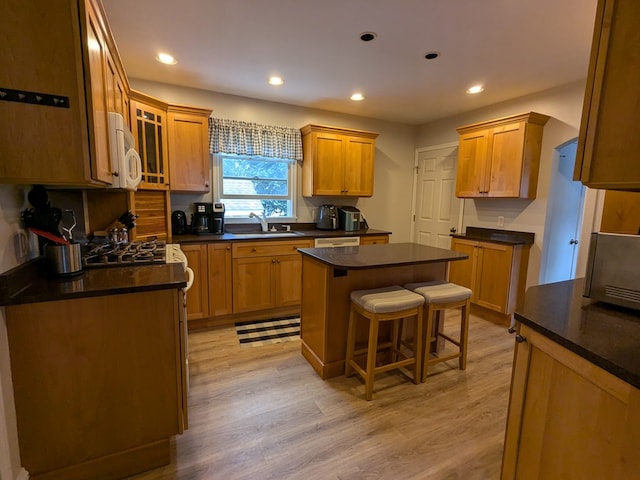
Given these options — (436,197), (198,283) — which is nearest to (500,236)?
(436,197)

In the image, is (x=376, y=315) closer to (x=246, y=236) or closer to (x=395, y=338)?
(x=395, y=338)

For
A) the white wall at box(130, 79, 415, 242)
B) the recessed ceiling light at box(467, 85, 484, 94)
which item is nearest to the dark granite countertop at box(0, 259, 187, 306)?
the white wall at box(130, 79, 415, 242)

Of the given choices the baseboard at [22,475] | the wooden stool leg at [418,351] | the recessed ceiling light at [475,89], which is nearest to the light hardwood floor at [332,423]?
the wooden stool leg at [418,351]

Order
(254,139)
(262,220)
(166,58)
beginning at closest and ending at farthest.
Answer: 1. (166,58)
2. (254,139)
3. (262,220)

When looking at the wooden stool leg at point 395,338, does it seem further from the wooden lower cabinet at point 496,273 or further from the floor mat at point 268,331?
the wooden lower cabinet at point 496,273

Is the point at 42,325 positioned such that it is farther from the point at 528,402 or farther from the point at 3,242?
the point at 528,402

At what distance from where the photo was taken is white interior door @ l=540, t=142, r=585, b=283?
3.41 meters

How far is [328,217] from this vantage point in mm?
4129

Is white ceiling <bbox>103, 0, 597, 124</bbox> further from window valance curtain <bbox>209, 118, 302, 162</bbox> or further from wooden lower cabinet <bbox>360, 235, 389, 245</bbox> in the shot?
wooden lower cabinet <bbox>360, 235, 389, 245</bbox>

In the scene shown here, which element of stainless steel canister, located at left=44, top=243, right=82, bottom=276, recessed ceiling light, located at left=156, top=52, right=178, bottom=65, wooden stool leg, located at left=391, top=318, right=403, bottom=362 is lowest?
wooden stool leg, located at left=391, top=318, right=403, bottom=362

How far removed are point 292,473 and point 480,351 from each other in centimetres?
204

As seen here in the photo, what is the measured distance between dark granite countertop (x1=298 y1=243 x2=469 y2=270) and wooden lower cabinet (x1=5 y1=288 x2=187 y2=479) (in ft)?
3.39

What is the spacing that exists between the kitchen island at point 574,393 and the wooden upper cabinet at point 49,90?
6.44 ft

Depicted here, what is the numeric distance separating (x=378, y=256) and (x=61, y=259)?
6.28ft
